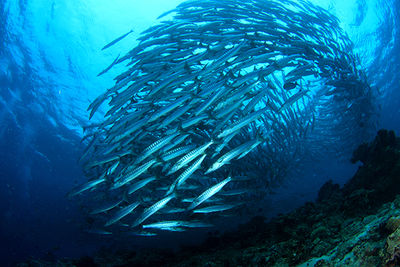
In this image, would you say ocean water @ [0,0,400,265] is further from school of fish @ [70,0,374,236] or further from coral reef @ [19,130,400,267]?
school of fish @ [70,0,374,236]

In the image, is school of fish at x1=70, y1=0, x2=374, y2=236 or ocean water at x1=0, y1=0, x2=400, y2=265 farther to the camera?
ocean water at x1=0, y1=0, x2=400, y2=265

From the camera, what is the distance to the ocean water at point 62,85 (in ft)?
44.2

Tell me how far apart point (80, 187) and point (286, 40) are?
282 inches

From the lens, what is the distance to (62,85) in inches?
639

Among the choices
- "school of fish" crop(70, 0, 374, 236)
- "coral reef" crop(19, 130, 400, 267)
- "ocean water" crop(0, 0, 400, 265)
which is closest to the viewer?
"coral reef" crop(19, 130, 400, 267)

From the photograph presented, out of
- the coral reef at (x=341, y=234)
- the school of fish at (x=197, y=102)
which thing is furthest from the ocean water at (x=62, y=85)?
the school of fish at (x=197, y=102)

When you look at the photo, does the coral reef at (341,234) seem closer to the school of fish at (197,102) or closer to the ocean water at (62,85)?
the school of fish at (197,102)

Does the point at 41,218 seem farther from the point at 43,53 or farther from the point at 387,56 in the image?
the point at 387,56

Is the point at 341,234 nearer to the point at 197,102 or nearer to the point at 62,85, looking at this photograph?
the point at 197,102

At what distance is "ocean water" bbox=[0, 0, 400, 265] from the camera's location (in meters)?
13.5

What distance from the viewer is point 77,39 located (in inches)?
557

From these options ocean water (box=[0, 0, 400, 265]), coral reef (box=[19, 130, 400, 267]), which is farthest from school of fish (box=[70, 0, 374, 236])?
ocean water (box=[0, 0, 400, 265])

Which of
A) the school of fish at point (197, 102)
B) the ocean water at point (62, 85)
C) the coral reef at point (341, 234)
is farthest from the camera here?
the ocean water at point (62, 85)

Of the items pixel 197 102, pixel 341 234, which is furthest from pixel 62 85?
pixel 341 234
